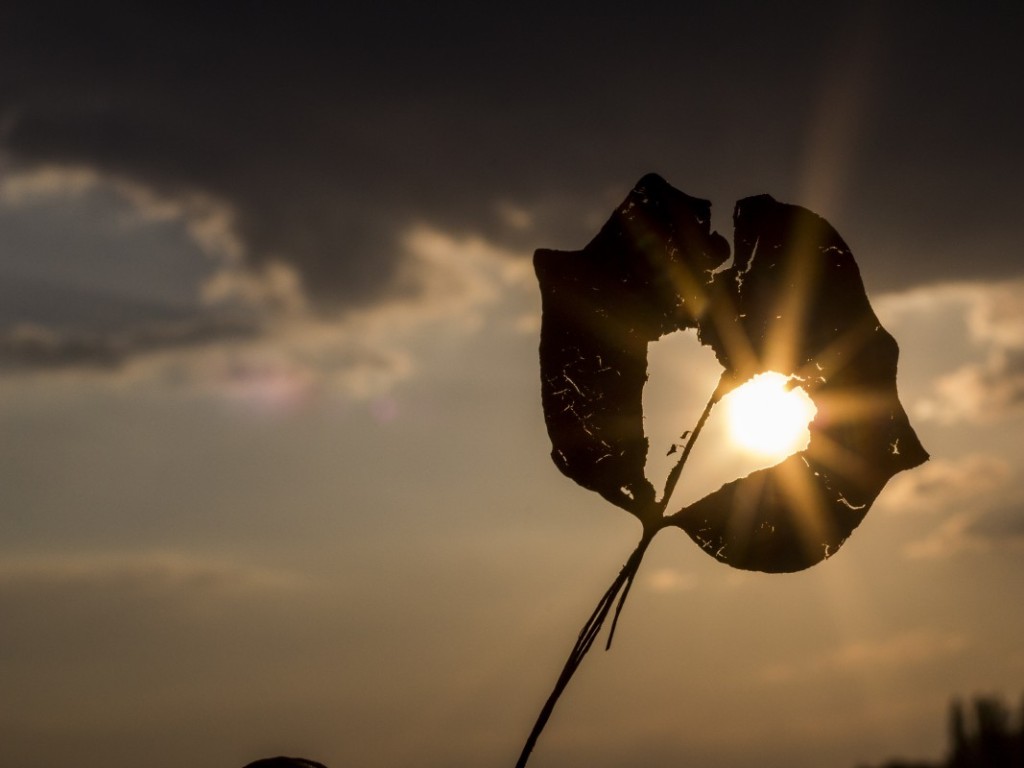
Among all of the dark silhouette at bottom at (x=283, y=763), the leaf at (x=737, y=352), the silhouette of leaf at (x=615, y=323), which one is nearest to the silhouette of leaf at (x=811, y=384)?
the leaf at (x=737, y=352)

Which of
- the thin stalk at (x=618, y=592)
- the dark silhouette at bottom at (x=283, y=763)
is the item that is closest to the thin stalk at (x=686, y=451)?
the thin stalk at (x=618, y=592)

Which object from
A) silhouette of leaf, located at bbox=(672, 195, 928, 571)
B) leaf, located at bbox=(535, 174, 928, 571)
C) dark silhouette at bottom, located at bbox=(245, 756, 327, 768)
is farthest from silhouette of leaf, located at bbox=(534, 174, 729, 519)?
dark silhouette at bottom, located at bbox=(245, 756, 327, 768)

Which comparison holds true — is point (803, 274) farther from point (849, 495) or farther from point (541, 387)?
point (541, 387)

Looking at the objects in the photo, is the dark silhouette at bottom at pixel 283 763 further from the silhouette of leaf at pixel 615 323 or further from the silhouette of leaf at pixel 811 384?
the silhouette of leaf at pixel 811 384

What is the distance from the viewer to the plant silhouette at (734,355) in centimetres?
356

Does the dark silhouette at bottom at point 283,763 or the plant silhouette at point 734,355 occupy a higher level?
the plant silhouette at point 734,355

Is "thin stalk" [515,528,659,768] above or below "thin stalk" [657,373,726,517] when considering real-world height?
below

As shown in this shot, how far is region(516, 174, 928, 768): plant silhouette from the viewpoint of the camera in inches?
140

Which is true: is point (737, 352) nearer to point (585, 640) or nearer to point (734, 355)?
point (734, 355)

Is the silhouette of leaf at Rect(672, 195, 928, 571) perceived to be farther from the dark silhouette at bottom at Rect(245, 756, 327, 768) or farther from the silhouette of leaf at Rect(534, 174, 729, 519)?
the dark silhouette at bottom at Rect(245, 756, 327, 768)

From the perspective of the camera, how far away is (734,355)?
3.91 metres

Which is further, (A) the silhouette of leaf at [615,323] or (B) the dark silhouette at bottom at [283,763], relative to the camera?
(A) the silhouette of leaf at [615,323]

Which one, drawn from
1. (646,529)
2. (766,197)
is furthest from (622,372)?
(766,197)

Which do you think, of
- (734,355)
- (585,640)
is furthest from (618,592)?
(734,355)
